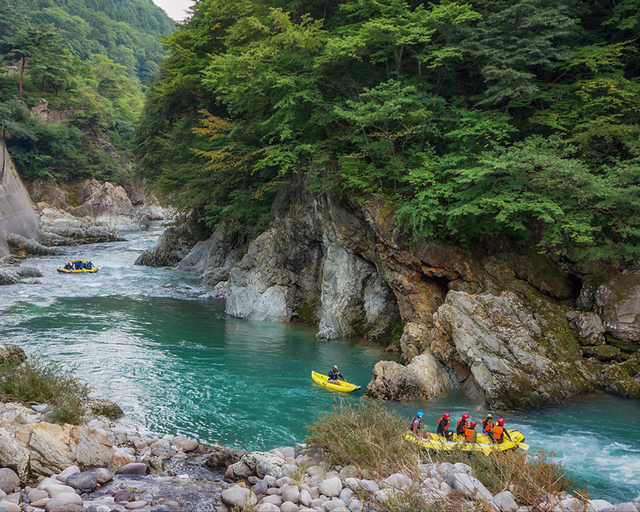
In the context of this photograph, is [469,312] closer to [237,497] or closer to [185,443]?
[185,443]

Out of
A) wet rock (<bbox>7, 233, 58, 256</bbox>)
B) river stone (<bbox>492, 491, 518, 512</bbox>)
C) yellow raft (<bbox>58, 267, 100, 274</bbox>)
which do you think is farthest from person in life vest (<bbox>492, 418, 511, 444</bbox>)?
wet rock (<bbox>7, 233, 58, 256</bbox>)

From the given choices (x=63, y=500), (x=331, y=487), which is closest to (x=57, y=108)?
(x=63, y=500)

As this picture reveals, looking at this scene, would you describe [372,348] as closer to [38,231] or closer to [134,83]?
[38,231]

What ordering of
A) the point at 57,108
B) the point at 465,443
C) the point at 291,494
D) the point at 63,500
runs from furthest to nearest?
the point at 57,108, the point at 465,443, the point at 291,494, the point at 63,500

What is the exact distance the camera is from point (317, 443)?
8.92m

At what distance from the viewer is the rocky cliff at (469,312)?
12594 mm

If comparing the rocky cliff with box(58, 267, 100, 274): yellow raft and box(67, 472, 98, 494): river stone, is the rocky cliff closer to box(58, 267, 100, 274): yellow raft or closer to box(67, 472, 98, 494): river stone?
box(67, 472, 98, 494): river stone

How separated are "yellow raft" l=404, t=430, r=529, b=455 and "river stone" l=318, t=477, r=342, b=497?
2114mm

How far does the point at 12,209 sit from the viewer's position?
35781 mm

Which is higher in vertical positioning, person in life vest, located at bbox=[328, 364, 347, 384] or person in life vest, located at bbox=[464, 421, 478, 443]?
person in life vest, located at bbox=[464, 421, 478, 443]

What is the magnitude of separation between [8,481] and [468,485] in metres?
6.63

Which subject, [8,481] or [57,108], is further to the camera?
[57,108]

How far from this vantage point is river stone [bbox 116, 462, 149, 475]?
25.4 ft

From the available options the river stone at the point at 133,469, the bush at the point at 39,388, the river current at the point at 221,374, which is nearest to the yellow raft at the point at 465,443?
the river current at the point at 221,374
